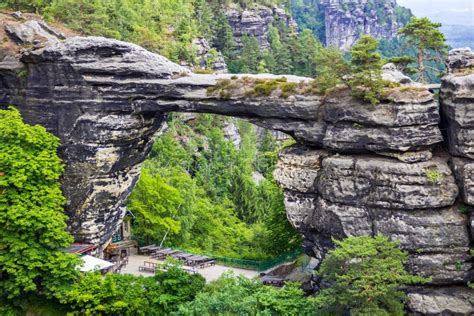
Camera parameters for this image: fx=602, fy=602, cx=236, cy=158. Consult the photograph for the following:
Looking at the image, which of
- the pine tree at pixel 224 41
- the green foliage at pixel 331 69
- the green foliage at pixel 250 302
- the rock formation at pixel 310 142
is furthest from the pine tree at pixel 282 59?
the green foliage at pixel 250 302

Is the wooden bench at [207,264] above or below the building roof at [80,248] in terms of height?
below

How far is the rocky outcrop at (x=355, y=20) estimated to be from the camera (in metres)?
158

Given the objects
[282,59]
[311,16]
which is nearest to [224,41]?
[282,59]

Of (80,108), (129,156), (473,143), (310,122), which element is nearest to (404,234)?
(473,143)

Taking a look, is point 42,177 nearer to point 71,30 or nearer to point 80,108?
point 80,108

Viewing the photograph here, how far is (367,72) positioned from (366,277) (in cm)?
831

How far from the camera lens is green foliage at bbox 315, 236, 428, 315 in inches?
902

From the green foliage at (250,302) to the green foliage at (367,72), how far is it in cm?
890

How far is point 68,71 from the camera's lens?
29.7 m

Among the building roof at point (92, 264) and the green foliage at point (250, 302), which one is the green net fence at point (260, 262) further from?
the building roof at point (92, 264)

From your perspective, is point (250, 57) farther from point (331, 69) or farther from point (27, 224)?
point (27, 224)

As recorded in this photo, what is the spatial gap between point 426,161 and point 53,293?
17.6m

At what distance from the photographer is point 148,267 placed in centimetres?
3347

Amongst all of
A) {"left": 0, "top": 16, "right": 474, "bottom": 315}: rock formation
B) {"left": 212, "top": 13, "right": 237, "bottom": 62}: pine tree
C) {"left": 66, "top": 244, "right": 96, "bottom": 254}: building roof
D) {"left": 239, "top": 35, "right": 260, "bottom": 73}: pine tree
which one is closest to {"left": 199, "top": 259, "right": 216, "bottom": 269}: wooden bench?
{"left": 0, "top": 16, "right": 474, "bottom": 315}: rock formation
